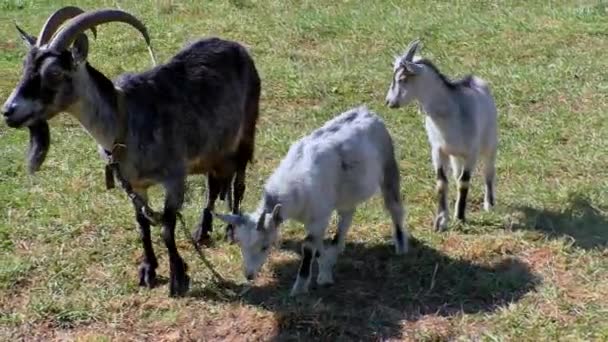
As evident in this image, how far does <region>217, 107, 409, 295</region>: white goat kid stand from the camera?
5.73 m

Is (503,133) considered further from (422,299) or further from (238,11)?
(238,11)

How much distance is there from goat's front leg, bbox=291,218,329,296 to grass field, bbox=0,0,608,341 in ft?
0.33

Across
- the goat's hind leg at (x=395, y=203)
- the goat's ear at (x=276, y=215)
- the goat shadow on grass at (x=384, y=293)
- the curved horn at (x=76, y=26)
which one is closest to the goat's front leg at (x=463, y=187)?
the goat shadow on grass at (x=384, y=293)

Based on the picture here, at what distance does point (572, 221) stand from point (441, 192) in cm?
91

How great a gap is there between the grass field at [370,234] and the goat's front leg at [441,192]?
0.30ft

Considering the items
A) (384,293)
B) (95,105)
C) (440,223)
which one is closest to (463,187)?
(440,223)

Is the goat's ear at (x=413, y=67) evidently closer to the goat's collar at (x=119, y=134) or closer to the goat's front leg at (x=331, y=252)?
the goat's front leg at (x=331, y=252)

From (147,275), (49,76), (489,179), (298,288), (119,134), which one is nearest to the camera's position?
(49,76)

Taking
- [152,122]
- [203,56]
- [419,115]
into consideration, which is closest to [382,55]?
Result: [419,115]

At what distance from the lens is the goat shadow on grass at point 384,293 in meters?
5.79

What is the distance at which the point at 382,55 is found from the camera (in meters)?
11.8

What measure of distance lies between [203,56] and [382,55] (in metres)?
5.10

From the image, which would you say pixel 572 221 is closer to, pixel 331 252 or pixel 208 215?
pixel 331 252

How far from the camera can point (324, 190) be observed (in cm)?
604
